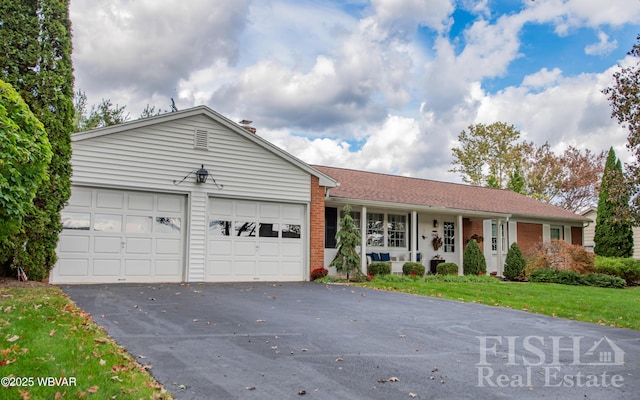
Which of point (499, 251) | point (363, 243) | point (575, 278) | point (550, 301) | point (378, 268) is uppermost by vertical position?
point (363, 243)

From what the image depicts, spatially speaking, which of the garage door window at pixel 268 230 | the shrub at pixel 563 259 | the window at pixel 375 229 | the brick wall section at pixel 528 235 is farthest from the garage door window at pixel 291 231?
the brick wall section at pixel 528 235

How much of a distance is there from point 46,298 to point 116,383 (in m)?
5.17

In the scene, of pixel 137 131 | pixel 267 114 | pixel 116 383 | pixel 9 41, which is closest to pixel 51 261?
pixel 137 131

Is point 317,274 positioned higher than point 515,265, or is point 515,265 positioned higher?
point 515,265

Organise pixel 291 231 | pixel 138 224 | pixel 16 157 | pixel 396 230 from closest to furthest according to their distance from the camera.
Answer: pixel 16 157
pixel 138 224
pixel 291 231
pixel 396 230

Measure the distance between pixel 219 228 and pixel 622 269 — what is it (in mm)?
14593

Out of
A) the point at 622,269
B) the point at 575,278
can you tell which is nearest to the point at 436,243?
the point at 575,278

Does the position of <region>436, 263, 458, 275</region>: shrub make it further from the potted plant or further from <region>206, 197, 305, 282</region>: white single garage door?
<region>206, 197, 305, 282</region>: white single garage door

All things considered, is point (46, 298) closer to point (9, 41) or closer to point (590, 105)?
point (9, 41)

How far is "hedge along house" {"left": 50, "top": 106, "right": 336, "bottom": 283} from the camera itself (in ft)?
39.3

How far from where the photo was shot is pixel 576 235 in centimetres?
2467

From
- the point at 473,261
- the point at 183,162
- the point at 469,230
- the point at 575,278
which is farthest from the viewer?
the point at 469,230

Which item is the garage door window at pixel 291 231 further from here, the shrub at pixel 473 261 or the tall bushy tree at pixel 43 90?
the shrub at pixel 473 261

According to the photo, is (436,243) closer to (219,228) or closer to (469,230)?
(469,230)
